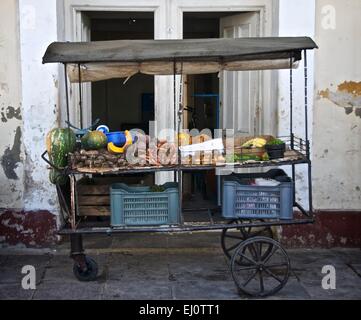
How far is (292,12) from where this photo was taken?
23.4 feet

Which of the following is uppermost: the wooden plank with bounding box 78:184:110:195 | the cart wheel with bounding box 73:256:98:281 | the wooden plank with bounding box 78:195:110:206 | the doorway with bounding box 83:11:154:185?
the doorway with bounding box 83:11:154:185

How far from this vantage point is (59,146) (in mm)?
5402

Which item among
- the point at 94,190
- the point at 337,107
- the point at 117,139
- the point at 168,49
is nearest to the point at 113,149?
the point at 117,139

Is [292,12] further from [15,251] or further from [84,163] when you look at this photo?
[15,251]

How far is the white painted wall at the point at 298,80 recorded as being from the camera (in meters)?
7.11

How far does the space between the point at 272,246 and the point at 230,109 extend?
282cm

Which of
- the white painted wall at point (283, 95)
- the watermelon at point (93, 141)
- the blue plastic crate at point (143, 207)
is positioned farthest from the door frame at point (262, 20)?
the watermelon at point (93, 141)

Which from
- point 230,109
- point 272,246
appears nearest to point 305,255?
point 272,246

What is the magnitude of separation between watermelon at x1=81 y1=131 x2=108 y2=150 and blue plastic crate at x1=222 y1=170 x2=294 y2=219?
3.91 ft

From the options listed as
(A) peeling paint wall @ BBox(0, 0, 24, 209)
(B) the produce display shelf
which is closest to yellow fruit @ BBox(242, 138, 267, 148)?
(B) the produce display shelf

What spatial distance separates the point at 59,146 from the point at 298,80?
10.5 ft

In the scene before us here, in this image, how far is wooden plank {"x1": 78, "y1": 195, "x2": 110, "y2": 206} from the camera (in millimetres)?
5629

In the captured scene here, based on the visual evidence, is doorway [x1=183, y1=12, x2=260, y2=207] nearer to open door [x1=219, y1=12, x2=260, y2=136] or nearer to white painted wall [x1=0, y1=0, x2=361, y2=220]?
open door [x1=219, y1=12, x2=260, y2=136]

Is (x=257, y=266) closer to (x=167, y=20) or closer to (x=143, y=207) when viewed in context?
(x=143, y=207)
